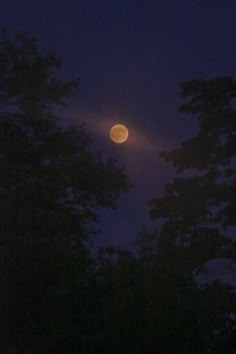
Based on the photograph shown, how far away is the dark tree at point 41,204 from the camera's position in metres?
10.3

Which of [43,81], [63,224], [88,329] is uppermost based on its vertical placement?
[43,81]

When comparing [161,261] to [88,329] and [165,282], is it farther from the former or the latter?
[88,329]

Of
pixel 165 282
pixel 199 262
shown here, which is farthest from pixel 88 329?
pixel 199 262

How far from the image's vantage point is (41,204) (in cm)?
1512

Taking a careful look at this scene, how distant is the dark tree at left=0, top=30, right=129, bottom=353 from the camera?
1031 centimetres

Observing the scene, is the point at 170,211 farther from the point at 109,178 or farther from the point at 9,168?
the point at 9,168

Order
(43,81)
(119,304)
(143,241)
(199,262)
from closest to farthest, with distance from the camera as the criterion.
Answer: (119,304)
(143,241)
(199,262)
(43,81)

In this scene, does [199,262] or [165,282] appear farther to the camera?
[199,262]

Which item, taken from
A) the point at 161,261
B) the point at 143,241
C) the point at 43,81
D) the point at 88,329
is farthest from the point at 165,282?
the point at 43,81

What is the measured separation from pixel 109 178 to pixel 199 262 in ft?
15.3

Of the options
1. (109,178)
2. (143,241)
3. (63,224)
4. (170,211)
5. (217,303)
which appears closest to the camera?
(217,303)

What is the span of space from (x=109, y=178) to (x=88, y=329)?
30.8ft

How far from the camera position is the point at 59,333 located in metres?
9.50

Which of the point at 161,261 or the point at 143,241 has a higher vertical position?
the point at 143,241
